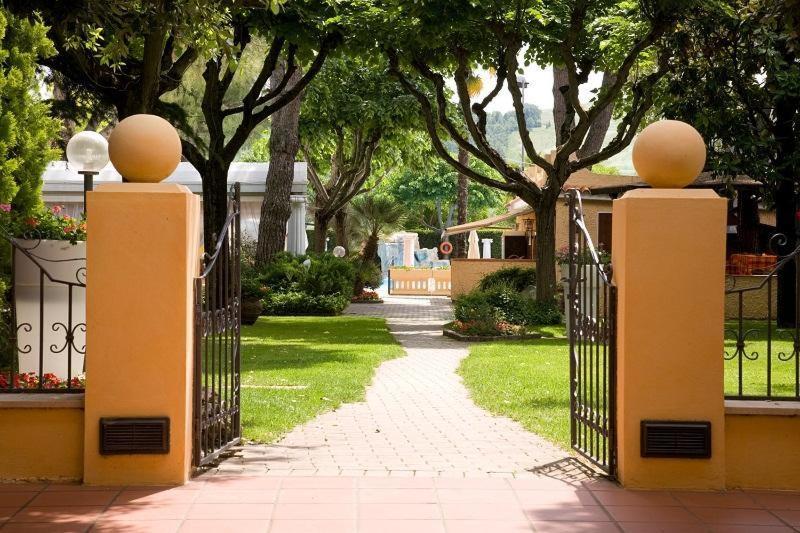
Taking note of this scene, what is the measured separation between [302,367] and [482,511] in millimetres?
8334

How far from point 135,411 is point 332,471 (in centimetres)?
139

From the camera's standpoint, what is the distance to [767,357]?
→ 305 inches

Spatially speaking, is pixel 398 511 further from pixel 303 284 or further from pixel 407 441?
pixel 303 284

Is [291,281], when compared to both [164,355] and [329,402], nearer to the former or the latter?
[329,402]

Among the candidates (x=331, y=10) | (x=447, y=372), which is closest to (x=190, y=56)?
(x=331, y=10)

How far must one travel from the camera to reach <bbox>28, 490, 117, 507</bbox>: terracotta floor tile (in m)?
6.15

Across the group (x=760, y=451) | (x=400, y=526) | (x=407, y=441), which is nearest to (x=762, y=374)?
(x=407, y=441)

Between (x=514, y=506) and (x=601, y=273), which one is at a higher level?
(x=601, y=273)

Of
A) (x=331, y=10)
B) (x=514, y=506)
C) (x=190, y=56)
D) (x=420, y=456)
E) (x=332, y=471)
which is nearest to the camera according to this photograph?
(x=514, y=506)

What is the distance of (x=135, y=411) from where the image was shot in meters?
6.59

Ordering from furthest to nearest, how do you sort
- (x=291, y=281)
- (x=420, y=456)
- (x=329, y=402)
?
(x=291, y=281), (x=329, y=402), (x=420, y=456)

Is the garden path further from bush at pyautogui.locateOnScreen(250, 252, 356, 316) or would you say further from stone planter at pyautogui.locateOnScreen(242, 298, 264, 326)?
bush at pyautogui.locateOnScreen(250, 252, 356, 316)

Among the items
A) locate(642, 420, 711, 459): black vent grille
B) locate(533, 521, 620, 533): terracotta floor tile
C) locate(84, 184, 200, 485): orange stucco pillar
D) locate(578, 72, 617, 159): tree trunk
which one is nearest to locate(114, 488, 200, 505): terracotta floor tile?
locate(84, 184, 200, 485): orange stucco pillar

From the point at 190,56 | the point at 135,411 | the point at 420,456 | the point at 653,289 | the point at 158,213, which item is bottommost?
the point at 420,456
